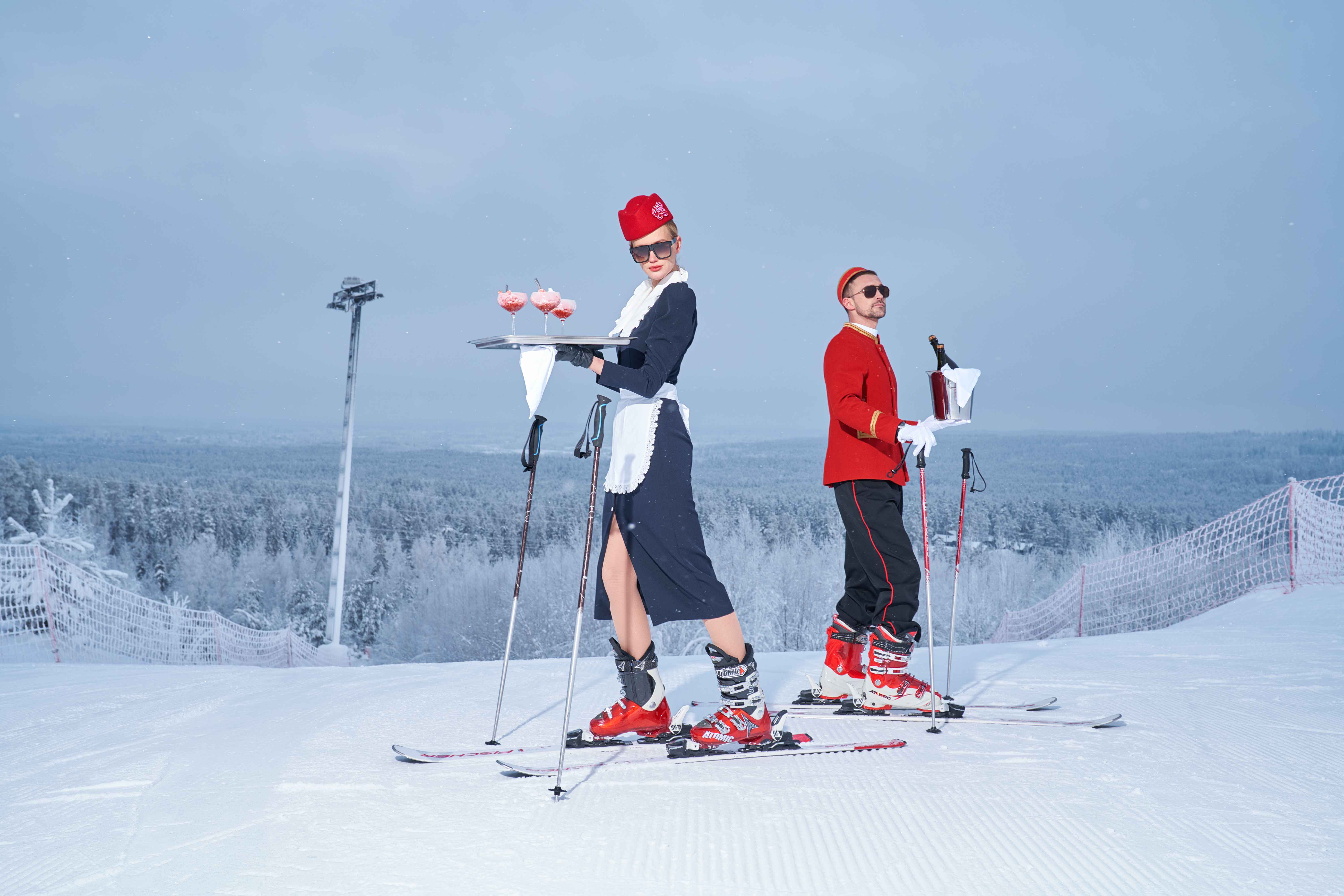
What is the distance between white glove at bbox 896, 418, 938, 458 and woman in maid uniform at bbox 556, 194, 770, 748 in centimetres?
64

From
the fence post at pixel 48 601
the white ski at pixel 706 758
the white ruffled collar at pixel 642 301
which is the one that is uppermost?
the white ruffled collar at pixel 642 301

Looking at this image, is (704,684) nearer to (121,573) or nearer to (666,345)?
(666,345)

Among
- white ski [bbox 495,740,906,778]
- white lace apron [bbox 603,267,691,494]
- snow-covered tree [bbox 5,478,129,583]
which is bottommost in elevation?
snow-covered tree [bbox 5,478,129,583]

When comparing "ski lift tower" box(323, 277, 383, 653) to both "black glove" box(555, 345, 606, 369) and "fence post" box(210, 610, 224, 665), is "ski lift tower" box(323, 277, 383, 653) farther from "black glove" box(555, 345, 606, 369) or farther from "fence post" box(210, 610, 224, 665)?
"black glove" box(555, 345, 606, 369)

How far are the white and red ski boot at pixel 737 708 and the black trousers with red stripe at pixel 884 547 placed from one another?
61 centimetres

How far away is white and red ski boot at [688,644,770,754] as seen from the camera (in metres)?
2.33

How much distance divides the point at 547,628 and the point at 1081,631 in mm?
14361

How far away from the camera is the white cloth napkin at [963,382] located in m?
2.54

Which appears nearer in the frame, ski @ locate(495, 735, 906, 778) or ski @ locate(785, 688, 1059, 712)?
ski @ locate(495, 735, 906, 778)

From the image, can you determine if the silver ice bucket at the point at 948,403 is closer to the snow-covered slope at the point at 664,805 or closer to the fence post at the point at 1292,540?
the snow-covered slope at the point at 664,805

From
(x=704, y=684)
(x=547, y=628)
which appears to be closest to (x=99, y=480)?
(x=547, y=628)

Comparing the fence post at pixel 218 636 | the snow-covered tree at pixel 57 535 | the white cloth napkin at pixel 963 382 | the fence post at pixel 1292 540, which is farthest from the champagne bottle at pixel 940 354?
the snow-covered tree at pixel 57 535

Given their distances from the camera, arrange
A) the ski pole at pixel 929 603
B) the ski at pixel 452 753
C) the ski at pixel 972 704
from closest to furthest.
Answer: the ski at pixel 452 753, the ski pole at pixel 929 603, the ski at pixel 972 704

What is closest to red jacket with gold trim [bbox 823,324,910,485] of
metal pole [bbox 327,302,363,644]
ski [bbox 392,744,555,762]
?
ski [bbox 392,744,555,762]
